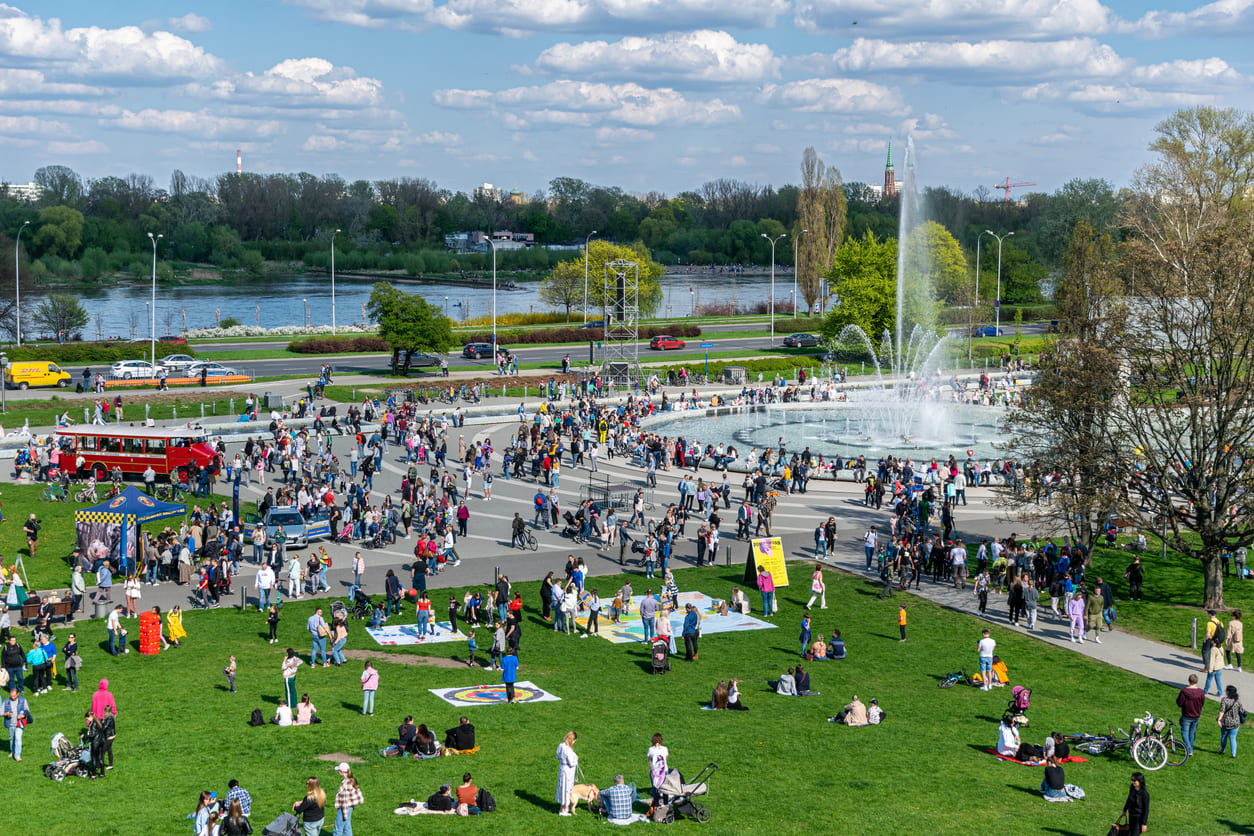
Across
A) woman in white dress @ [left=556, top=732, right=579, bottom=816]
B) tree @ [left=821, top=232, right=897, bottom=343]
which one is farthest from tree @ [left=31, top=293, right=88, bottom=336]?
woman in white dress @ [left=556, top=732, right=579, bottom=816]

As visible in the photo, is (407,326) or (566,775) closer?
(566,775)

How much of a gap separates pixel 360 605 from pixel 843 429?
35.1 metres

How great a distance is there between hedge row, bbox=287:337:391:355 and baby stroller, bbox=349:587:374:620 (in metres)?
51.7

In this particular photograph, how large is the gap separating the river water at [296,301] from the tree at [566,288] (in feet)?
5.56

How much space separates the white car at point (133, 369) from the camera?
63281mm

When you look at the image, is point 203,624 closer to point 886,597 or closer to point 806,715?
point 806,715

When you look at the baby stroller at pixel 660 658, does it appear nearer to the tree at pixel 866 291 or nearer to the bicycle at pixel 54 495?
the bicycle at pixel 54 495

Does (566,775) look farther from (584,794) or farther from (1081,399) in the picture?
(1081,399)

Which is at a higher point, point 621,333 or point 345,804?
point 621,333

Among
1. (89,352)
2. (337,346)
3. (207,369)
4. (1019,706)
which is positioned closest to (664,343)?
(337,346)

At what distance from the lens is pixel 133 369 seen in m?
63.9

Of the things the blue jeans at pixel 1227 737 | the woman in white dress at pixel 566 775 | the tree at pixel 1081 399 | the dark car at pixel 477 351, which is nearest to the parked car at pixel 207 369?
the dark car at pixel 477 351

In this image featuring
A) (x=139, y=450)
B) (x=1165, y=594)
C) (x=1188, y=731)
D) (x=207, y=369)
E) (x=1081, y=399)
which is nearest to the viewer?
(x=1188, y=731)

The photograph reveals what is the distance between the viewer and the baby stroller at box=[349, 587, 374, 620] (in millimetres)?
28891
